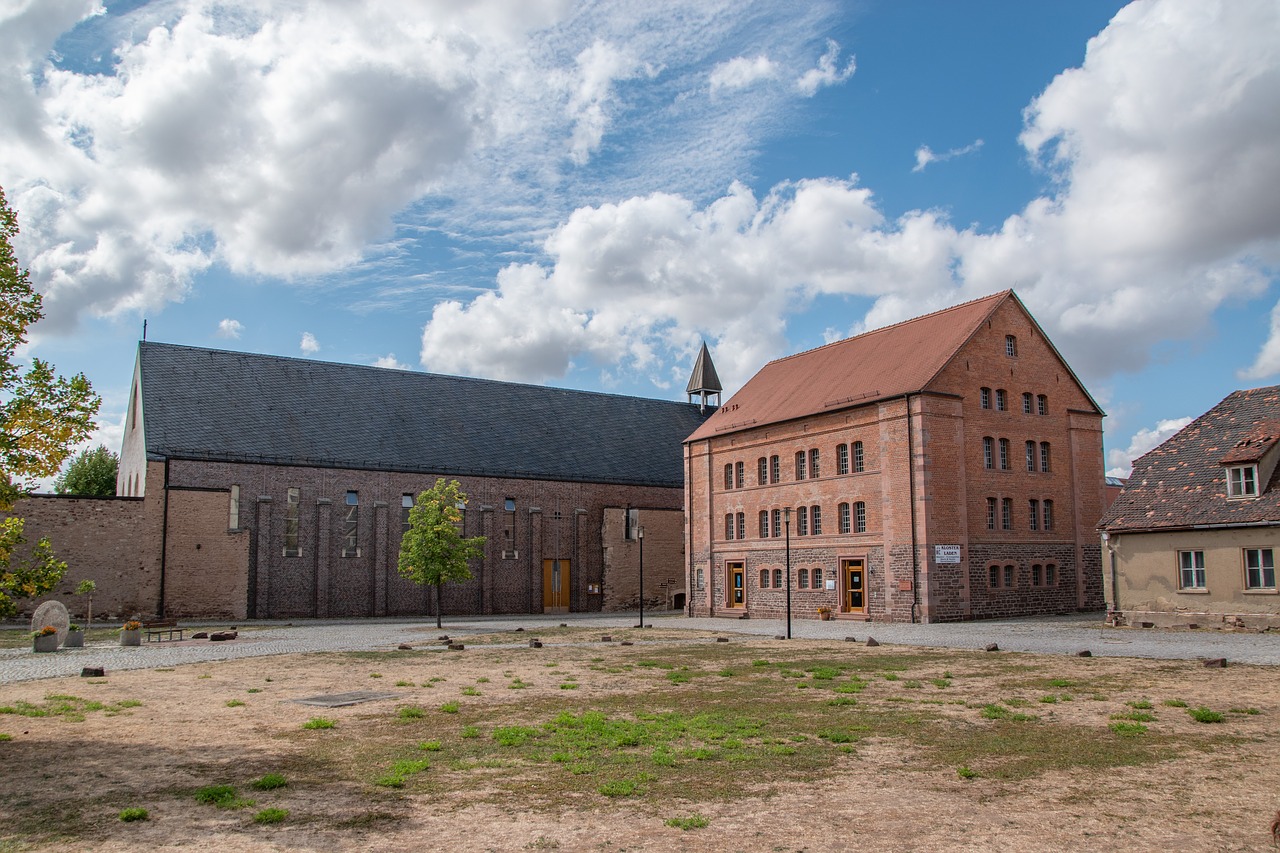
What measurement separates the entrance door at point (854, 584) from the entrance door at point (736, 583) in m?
6.67

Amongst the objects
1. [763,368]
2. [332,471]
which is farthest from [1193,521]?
[332,471]

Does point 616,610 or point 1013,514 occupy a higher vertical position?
point 1013,514

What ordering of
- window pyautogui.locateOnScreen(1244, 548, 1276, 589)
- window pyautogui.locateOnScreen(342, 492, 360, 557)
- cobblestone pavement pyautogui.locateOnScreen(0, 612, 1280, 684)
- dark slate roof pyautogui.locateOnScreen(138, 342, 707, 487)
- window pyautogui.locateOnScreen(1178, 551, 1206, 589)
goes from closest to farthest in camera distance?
1. cobblestone pavement pyautogui.locateOnScreen(0, 612, 1280, 684)
2. window pyautogui.locateOnScreen(1244, 548, 1276, 589)
3. window pyautogui.locateOnScreen(1178, 551, 1206, 589)
4. dark slate roof pyautogui.locateOnScreen(138, 342, 707, 487)
5. window pyautogui.locateOnScreen(342, 492, 360, 557)

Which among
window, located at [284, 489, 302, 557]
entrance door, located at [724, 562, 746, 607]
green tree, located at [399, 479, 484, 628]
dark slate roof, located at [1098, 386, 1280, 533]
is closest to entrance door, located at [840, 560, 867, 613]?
entrance door, located at [724, 562, 746, 607]

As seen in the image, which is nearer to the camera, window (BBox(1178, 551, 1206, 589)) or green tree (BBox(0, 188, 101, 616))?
green tree (BBox(0, 188, 101, 616))

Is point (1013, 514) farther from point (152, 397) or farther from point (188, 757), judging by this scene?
point (152, 397)

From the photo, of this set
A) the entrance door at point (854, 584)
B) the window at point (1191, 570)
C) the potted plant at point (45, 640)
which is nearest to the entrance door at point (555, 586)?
the entrance door at point (854, 584)

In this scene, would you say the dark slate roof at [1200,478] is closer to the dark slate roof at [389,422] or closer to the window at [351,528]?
the dark slate roof at [389,422]

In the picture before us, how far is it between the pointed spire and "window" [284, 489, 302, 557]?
3226cm

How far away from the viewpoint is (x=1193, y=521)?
97.4 feet

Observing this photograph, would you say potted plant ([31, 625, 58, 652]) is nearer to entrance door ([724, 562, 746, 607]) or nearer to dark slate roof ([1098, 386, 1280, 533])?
entrance door ([724, 562, 746, 607])

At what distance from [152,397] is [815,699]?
4162cm

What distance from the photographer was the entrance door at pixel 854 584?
1503 inches

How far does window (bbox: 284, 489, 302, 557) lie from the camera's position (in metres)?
47.9
